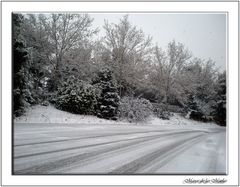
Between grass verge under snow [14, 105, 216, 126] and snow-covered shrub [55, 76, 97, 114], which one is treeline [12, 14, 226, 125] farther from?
grass verge under snow [14, 105, 216, 126]

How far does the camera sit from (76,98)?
1327 cm

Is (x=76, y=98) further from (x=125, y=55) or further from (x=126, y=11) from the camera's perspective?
(x=126, y=11)

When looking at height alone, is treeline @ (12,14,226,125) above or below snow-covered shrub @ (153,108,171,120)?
above

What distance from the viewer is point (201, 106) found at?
54.1 feet

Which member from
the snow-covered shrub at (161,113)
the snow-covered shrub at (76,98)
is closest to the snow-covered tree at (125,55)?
the snow-covered shrub at (161,113)

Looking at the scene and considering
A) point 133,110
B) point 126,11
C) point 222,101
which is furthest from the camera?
point 133,110

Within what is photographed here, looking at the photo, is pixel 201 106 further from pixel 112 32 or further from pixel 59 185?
pixel 59 185

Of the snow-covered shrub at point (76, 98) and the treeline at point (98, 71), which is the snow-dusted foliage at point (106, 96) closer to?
the treeline at point (98, 71)

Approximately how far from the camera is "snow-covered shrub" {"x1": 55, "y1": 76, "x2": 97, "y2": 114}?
13.3 m

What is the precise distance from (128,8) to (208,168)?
3.39 m

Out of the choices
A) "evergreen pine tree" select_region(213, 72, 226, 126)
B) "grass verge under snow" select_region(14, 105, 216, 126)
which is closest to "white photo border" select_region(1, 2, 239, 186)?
"evergreen pine tree" select_region(213, 72, 226, 126)

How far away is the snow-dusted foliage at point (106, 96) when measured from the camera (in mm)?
14624

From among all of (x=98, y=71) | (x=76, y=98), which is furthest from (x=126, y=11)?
(x=98, y=71)

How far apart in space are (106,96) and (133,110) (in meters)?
2.56
